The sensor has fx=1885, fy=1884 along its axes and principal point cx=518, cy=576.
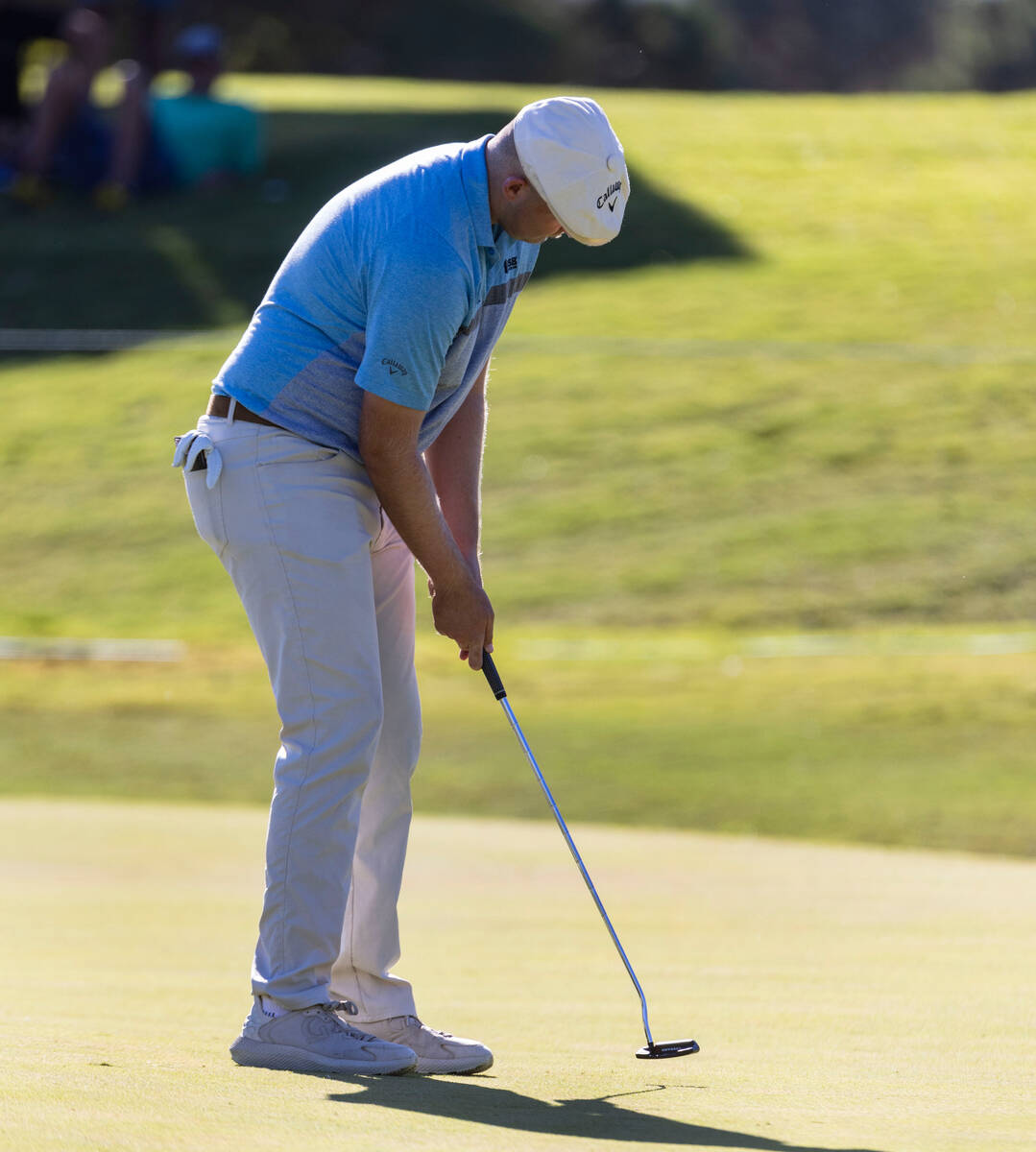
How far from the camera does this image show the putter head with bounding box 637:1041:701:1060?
3.36 m

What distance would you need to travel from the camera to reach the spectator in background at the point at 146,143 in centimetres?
2305

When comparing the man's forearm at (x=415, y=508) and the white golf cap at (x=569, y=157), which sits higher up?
the white golf cap at (x=569, y=157)

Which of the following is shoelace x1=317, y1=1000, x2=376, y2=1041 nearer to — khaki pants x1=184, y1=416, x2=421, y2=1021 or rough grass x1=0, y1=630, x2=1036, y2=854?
khaki pants x1=184, y1=416, x2=421, y2=1021

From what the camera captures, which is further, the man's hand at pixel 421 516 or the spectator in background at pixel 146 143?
the spectator in background at pixel 146 143

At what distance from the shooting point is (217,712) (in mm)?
9656

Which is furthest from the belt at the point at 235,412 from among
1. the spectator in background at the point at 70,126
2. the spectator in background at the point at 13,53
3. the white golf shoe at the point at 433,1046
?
the spectator in background at the point at 13,53

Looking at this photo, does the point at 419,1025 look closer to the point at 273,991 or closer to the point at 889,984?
the point at 273,991

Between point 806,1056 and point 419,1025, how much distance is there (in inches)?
27.8

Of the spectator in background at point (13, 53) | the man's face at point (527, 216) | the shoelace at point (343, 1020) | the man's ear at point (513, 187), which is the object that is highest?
the spectator in background at point (13, 53)

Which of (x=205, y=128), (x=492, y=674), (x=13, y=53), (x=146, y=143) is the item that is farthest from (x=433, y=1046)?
(x=13, y=53)

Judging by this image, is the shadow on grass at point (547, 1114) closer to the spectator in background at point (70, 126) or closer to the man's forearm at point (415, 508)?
the man's forearm at point (415, 508)

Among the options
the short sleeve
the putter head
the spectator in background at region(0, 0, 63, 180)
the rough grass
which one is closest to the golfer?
the short sleeve

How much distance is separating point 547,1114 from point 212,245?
19937mm

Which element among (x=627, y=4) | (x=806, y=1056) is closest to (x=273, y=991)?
(x=806, y=1056)
